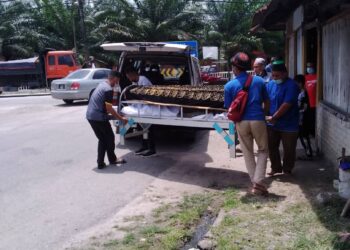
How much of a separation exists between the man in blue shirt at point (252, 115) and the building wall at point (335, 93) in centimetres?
120

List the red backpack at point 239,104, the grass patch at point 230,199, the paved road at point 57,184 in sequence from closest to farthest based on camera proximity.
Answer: the paved road at point 57,184
the grass patch at point 230,199
the red backpack at point 239,104

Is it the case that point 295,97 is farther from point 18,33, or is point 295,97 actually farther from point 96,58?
point 18,33

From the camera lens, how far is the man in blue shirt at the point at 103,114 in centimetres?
752

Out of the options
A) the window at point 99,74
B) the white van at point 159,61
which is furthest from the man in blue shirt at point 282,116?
the window at point 99,74

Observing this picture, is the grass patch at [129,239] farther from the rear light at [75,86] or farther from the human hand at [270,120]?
the rear light at [75,86]

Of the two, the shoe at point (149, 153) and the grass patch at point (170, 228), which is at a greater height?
the shoe at point (149, 153)

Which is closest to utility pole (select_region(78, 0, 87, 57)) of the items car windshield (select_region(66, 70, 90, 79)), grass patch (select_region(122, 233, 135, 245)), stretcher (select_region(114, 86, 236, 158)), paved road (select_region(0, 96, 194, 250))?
car windshield (select_region(66, 70, 90, 79))

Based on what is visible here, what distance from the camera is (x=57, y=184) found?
22.0 feet

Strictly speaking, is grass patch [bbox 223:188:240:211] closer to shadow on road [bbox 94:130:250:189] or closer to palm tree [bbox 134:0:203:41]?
shadow on road [bbox 94:130:250:189]

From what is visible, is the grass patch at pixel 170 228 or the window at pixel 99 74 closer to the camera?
the grass patch at pixel 170 228

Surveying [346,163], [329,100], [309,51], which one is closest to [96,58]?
[309,51]

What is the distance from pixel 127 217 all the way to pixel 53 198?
4.14ft

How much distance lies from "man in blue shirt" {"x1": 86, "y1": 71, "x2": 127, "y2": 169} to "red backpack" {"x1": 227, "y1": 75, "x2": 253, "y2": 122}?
2388 millimetres

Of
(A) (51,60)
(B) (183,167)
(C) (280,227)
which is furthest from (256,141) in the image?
(A) (51,60)
